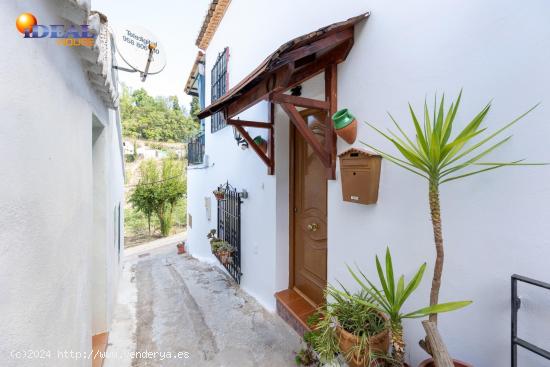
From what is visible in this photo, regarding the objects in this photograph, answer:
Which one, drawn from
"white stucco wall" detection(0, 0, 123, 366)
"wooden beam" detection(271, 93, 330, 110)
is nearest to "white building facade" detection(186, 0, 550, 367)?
"wooden beam" detection(271, 93, 330, 110)

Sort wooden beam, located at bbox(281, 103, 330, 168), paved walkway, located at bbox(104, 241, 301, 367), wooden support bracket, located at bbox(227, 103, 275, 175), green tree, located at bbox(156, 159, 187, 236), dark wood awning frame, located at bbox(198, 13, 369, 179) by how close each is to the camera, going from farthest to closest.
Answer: green tree, located at bbox(156, 159, 187, 236) < wooden support bracket, located at bbox(227, 103, 275, 175) < paved walkway, located at bbox(104, 241, 301, 367) < wooden beam, located at bbox(281, 103, 330, 168) < dark wood awning frame, located at bbox(198, 13, 369, 179)

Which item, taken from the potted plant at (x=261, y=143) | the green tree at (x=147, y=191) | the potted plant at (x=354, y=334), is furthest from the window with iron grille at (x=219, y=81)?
the green tree at (x=147, y=191)

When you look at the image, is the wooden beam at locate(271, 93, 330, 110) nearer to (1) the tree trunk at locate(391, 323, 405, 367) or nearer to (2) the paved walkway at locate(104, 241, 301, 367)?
(1) the tree trunk at locate(391, 323, 405, 367)

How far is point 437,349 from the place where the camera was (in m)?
1.35

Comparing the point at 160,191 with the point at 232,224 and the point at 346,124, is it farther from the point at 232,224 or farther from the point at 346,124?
the point at 346,124

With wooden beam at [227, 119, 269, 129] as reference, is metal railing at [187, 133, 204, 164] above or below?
above

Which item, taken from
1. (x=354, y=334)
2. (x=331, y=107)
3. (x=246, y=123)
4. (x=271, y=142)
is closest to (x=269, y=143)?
(x=271, y=142)

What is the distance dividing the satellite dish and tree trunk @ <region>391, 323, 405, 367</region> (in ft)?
13.2

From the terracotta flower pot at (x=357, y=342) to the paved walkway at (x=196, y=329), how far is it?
128 cm

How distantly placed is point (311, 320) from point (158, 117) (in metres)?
28.2

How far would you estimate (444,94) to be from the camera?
175 centimetres

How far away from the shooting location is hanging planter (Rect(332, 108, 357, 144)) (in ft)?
7.63

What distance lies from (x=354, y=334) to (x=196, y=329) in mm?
2519

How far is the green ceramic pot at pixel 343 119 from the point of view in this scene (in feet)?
7.62
